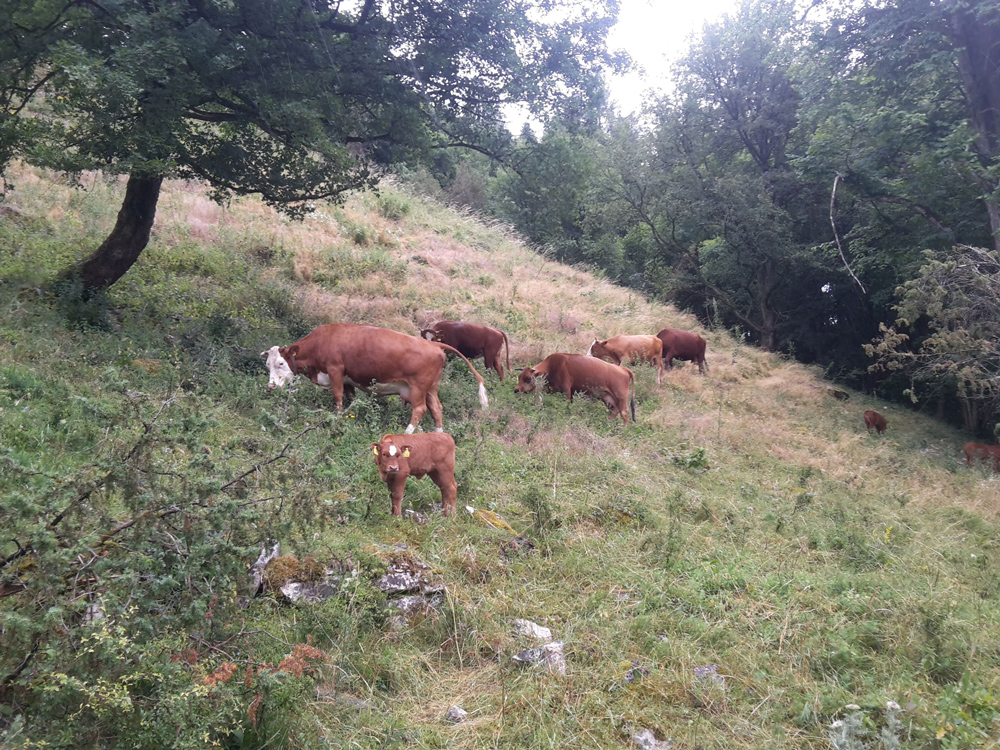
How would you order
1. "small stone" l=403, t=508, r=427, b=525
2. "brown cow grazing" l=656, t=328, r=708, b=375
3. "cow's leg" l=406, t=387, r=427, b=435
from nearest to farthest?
"small stone" l=403, t=508, r=427, b=525 → "cow's leg" l=406, t=387, r=427, b=435 → "brown cow grazing" l=656, t=328, r=708, b=375

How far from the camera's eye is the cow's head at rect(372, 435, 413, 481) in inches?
248

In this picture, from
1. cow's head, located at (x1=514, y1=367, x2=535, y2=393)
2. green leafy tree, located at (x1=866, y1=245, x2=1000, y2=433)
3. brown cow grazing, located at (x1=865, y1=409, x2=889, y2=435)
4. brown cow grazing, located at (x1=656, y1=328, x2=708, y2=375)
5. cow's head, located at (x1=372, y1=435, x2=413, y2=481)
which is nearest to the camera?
cow's head, located at (x1=372, y1=435, x2=413, y2=481)

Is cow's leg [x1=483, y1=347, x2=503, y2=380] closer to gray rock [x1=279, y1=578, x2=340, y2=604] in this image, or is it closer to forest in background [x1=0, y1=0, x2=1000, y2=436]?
forest in background [x1=0, y1=0, x2=1000, y2=436]

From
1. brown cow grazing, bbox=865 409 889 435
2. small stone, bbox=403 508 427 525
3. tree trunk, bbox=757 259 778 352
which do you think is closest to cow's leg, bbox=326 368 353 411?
small stone, bbox=403 508 427 525

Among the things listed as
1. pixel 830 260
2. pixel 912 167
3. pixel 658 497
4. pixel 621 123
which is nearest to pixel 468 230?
pixel 621 123

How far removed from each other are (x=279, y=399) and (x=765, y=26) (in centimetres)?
2513

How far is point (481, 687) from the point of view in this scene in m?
4.33

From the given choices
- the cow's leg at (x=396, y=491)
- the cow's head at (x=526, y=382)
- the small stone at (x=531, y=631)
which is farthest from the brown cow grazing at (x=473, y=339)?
the small stone at (x=531, y=631)

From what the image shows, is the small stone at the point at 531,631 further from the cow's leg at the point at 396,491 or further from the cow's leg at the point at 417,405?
the cow's leg at the point at 417,405

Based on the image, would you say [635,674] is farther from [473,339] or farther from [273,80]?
[473,339]

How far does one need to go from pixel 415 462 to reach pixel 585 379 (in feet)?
21.6

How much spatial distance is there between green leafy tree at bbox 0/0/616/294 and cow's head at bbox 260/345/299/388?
289 cm

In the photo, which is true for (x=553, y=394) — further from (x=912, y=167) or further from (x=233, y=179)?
(x=912, y=167)

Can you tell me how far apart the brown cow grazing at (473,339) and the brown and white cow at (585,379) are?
1.12 meters
